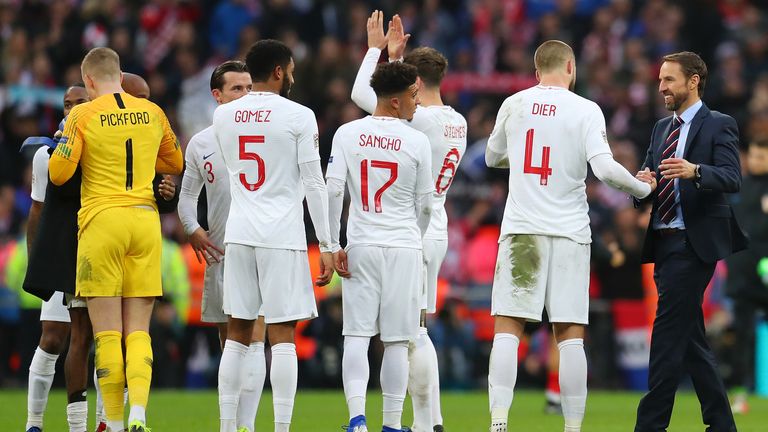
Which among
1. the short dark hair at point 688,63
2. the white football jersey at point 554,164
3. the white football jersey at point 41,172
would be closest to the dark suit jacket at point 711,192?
the short dark hair at point 688,63

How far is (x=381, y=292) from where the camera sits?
9.55m

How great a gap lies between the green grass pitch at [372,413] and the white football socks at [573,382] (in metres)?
2.29

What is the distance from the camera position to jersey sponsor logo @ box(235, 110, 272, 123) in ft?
30.9

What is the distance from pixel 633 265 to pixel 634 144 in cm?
347

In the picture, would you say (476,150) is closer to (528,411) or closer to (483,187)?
(483,187)

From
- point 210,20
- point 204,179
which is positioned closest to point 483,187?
point 210,20

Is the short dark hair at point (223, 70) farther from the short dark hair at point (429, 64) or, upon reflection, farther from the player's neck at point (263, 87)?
the short dark hair at point (429, 64)

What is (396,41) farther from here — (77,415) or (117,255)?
(77,415)

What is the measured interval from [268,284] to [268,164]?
2.68 ft

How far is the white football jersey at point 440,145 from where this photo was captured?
1053 cm

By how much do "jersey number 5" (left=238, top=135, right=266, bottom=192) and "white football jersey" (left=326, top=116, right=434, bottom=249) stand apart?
51 centimetres

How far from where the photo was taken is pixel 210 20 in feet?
76.5

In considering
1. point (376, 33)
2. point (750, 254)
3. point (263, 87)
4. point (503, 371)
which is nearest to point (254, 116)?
point (263, 87)

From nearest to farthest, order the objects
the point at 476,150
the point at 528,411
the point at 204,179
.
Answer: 1. the point at 204,179
2. the point at 528,411
3. the point at 476,150
